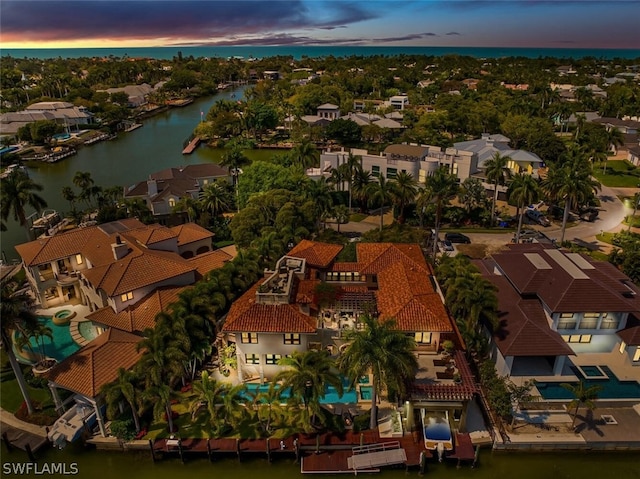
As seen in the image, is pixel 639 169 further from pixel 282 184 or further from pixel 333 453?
pixel 333 453

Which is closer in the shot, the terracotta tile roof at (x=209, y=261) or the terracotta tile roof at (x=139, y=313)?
the terracotta tile roof at (x=139, y=313)

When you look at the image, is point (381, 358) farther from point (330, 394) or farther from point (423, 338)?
point (423, 338)

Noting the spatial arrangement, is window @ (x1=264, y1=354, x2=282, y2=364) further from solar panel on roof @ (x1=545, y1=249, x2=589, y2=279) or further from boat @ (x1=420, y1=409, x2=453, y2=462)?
solar panel on roof @ (x1=545, y1=249, x2=589, y2=279)

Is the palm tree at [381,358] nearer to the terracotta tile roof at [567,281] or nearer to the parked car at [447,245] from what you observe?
the terracotta tile roof at [567,281]

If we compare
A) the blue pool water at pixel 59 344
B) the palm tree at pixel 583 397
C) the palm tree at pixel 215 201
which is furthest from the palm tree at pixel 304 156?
the palm tree at pixel 583 397

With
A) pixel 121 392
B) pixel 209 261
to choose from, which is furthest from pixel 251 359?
pixel 209 261

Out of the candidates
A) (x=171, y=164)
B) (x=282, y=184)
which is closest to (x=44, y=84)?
(x=171, y=164)
